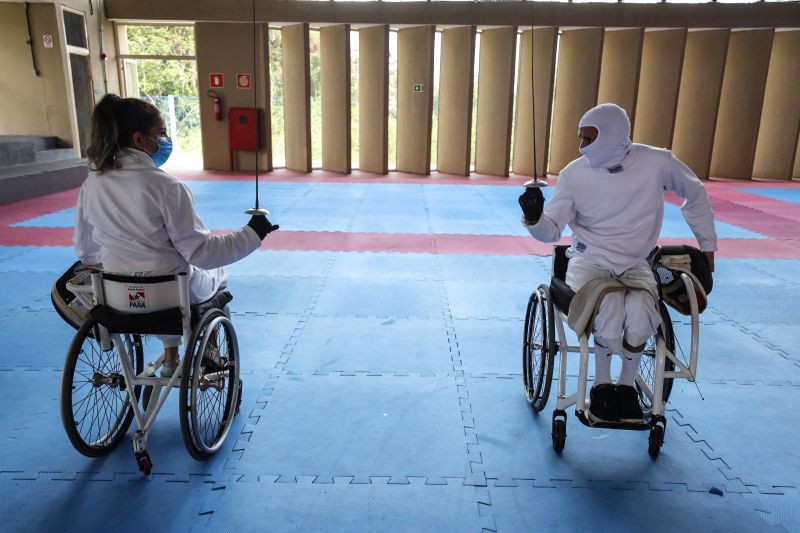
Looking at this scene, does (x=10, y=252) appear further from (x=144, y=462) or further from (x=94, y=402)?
(x=144, y=462)

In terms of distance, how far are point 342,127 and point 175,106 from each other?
440cm

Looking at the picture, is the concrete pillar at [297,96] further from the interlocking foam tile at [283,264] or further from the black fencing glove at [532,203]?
the black fencing glove at [532,203]

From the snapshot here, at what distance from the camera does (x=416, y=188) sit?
11125mm

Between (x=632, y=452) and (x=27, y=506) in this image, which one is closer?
(x=27, y=506)

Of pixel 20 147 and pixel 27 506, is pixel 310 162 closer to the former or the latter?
pixel 20 147

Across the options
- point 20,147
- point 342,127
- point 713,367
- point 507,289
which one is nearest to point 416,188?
point 342,127

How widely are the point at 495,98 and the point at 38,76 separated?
365 inches

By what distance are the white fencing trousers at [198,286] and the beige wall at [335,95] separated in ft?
34.1

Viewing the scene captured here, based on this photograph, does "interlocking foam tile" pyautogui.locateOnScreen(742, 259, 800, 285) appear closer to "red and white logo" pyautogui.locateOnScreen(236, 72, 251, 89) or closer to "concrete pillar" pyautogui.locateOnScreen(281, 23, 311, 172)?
"concrete pillar" pyautogui.locateOnScreen(281, 23, 311, 172)


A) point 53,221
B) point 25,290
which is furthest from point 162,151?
point 53,221

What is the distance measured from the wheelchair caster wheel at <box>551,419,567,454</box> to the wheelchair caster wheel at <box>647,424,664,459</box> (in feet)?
1.26

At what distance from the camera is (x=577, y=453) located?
2.71 meters

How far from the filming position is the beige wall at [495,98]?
40.5ft

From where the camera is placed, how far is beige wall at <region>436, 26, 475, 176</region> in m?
12.3
